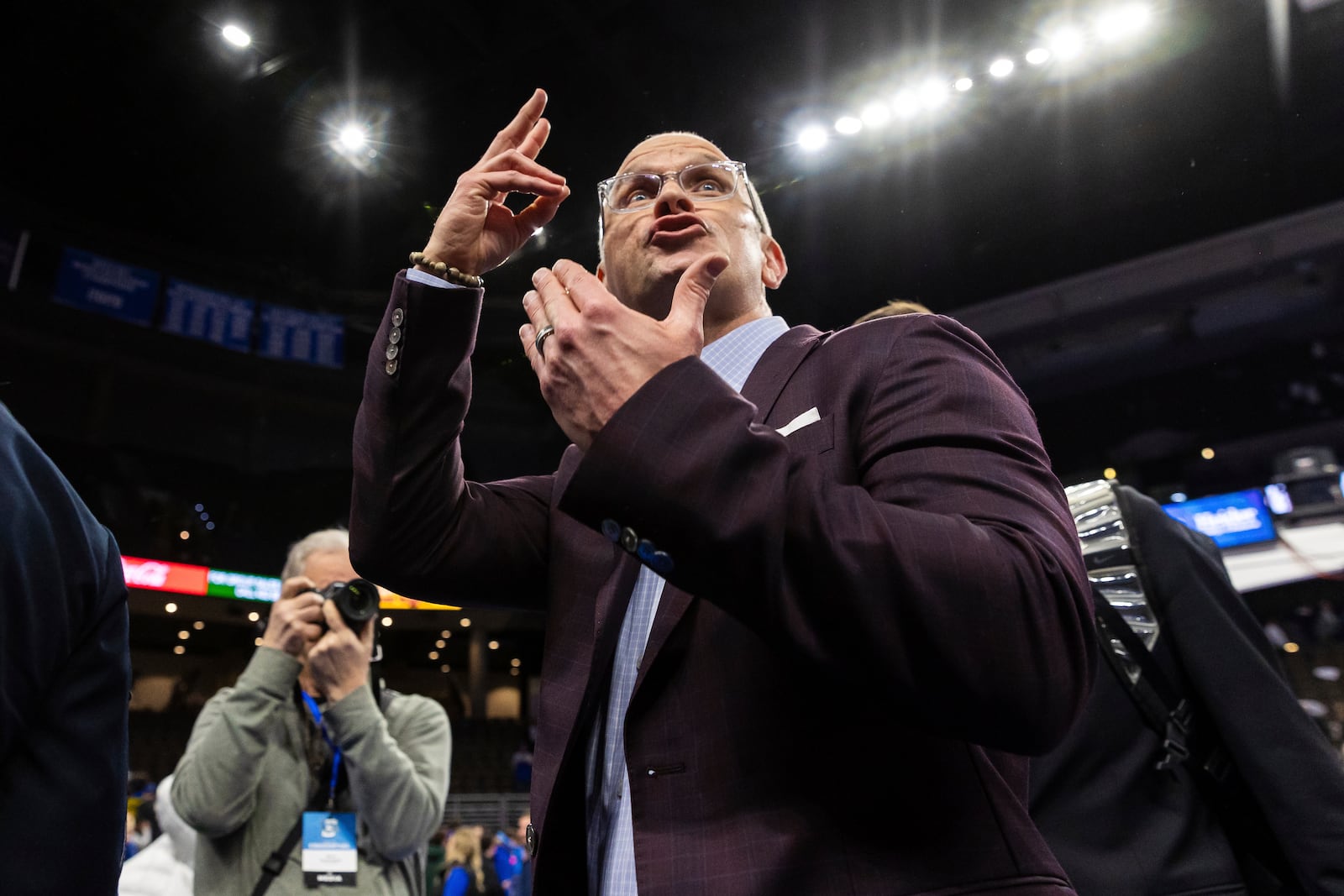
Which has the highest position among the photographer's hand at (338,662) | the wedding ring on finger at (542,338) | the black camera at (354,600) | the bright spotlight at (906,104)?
the bright spotlight at (906,104)

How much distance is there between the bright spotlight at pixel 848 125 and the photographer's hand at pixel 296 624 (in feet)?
18.4

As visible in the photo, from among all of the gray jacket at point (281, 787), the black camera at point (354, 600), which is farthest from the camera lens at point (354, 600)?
the gray jacket at point (281, 787)

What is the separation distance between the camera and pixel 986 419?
0.74 m

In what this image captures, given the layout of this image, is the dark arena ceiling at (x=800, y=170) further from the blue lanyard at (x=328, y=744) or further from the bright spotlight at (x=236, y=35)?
the blue lanyard at (x=328, y=744)

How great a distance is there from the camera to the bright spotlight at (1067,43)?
5.90 meters

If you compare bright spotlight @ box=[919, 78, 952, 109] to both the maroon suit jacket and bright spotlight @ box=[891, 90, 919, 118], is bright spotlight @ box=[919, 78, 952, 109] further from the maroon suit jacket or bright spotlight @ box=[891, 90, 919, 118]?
the maroon suit jacket

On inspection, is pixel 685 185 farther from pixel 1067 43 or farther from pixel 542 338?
pixel 1067 43

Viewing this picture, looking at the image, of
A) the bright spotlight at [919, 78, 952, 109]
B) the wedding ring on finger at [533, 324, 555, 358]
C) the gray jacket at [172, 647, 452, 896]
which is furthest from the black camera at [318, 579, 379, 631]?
the bright spotlight at [919, 78, 952, 109]

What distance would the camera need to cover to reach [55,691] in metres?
0.81

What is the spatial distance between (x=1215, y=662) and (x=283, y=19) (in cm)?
610

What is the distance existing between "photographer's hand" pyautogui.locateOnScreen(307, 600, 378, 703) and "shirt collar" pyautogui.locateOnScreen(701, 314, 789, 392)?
1.21 m

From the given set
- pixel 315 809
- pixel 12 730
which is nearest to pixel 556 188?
pixel 12 730

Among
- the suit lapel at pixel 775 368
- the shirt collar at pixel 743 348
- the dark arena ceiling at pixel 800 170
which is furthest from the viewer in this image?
the dark arena ceiling at pixel 800 170

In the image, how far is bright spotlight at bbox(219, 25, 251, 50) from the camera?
5.70 metres
